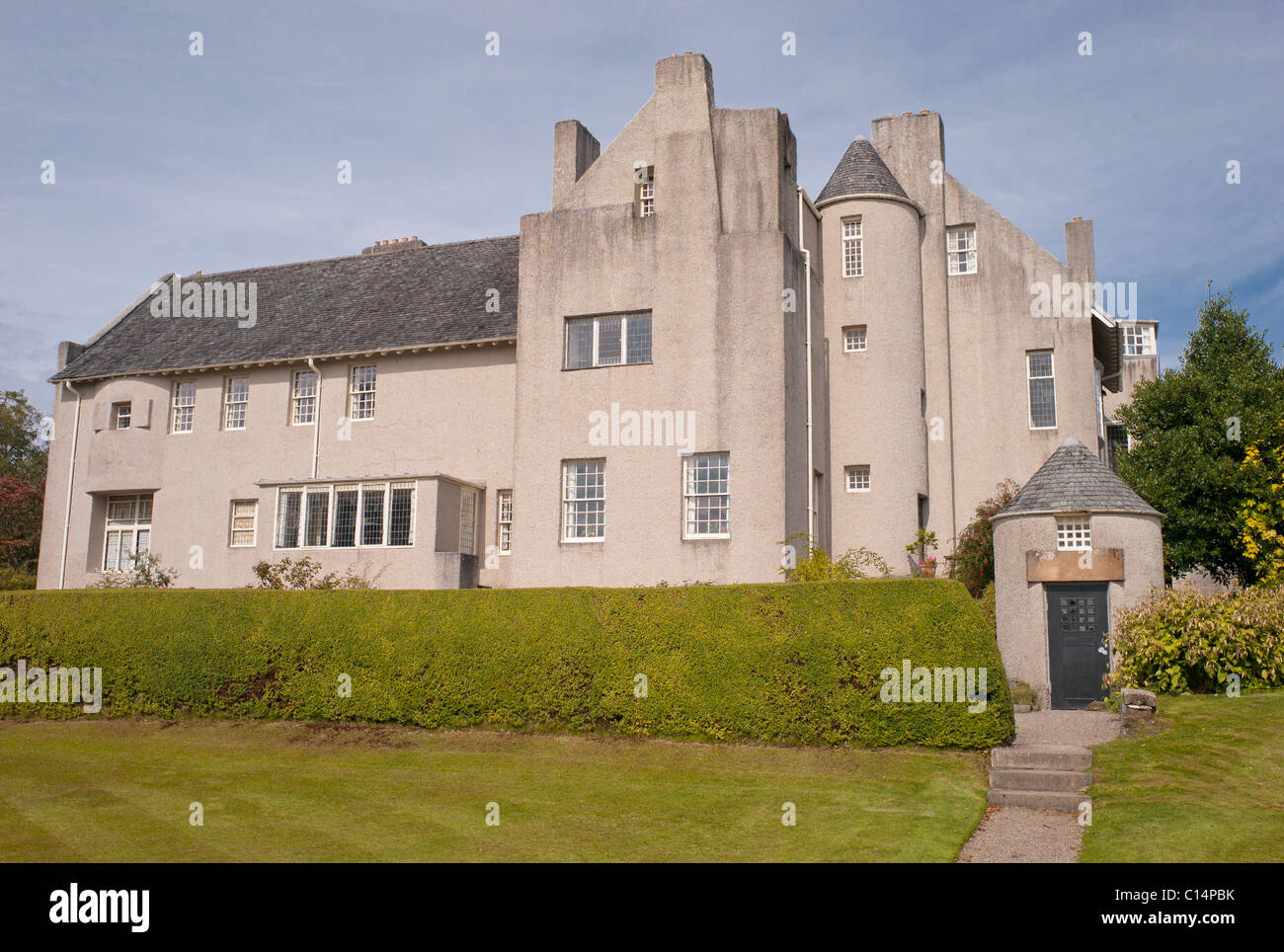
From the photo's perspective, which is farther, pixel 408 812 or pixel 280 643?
pixel 280 643

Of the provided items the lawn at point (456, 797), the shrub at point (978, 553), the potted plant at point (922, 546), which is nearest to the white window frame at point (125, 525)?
the lawn at point (456, 797)

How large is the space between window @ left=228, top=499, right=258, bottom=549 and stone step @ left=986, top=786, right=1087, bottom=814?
21949 millimetres

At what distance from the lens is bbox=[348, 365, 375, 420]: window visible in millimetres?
29094

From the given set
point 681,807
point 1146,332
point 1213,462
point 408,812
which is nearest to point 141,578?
point 408,812

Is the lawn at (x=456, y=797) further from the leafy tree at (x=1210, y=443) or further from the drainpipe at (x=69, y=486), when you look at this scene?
the leafy tree at (x=1210, y=443)

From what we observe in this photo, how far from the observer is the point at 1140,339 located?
46.5 meters

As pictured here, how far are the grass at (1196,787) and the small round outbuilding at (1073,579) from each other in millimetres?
3109

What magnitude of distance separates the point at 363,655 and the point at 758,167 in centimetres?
1464

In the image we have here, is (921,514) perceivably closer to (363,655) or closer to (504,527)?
(504,527)

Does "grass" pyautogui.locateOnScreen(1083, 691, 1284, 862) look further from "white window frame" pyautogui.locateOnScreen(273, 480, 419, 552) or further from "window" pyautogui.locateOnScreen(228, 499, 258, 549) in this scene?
"window" pyautogui.locateOnScreen(228, 499, 258, 549)

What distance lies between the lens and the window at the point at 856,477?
2728cm

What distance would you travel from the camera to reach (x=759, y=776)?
15.5m

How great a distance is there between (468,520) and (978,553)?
44.1ft
